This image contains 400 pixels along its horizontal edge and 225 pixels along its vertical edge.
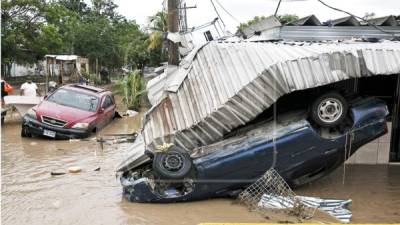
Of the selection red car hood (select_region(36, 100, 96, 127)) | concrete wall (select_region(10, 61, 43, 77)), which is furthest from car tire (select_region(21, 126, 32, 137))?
concrete wall (select_region(10, 61, 43, 77))

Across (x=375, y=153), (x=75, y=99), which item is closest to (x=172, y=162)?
(x=375, y=153)

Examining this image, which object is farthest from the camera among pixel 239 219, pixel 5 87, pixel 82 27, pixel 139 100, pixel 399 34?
pixel 82 27

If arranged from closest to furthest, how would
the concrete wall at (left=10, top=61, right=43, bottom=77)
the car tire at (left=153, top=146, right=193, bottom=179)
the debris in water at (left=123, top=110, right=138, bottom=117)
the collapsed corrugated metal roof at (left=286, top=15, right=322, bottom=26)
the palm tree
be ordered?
1. the car tire at (left=153, top=146, right=193, bottom=179)
2. the collapsed corrugated metal roof at (left=286, top=15, right=322, bottom=26)
3. the debris in water at (left=123, top=110, right=138, bottom=117)
4. the palm tree
5. the concrete wall at (left=10, top=61, right=43, bottom=77)

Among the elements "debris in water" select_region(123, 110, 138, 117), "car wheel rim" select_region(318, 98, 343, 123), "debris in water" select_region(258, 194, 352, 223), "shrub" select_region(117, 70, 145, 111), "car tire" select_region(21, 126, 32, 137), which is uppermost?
"shrub" select_region(117, 70, 145, 111)

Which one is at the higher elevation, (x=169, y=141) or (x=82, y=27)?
(x=82, y=27)

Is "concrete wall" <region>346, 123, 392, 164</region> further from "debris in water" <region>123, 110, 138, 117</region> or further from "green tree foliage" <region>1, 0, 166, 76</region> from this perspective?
"green tree foliage" <region>1, 0, 166, 76</region>

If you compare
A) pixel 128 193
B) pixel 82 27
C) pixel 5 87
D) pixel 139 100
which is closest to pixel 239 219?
pixel 128 193

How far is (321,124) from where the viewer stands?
25.8 ft

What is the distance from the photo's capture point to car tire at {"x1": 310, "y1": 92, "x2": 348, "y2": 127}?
7762 mm

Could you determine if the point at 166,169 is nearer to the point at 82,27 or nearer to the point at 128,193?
the point at 128,193

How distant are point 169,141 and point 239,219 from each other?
5.92 ft

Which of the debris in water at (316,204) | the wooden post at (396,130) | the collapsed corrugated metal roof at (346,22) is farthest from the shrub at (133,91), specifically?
the debris in water at (316,204)

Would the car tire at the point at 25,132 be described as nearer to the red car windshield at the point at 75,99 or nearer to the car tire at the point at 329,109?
the red car windshield at the point at 75,99

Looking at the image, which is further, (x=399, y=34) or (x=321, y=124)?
(x=399, y=34)
